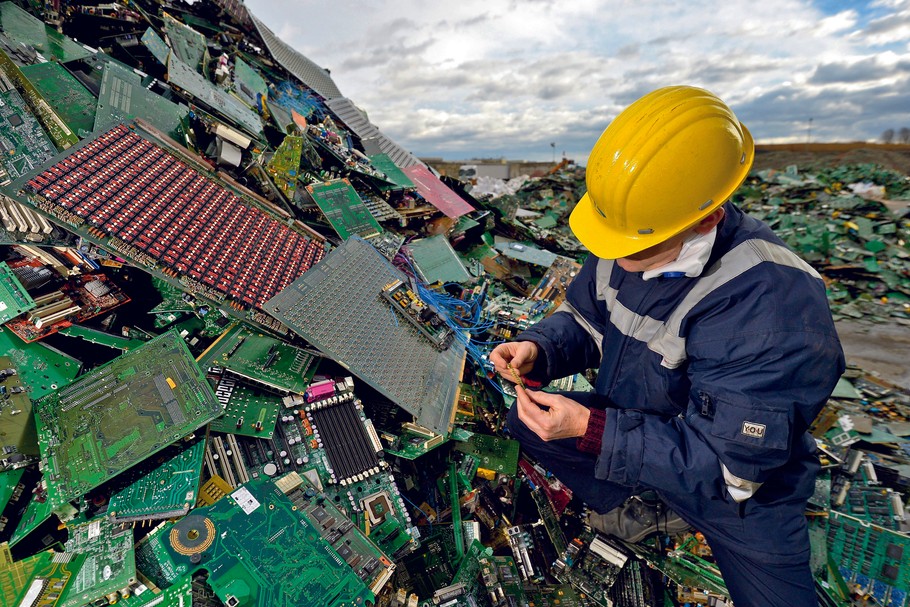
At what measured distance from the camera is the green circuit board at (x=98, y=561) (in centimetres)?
223

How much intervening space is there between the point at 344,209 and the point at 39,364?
2992mm

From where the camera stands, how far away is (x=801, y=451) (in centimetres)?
253

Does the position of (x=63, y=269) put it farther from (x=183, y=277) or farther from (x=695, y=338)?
(x=695, y=338)

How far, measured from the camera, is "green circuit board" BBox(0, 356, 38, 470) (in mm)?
2672

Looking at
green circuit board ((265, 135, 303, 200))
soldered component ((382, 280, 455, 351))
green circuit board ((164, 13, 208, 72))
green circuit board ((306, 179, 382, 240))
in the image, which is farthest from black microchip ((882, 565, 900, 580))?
green circuit board ((164, 13, 208, 72))

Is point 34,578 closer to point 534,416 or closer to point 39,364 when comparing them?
point 39,364

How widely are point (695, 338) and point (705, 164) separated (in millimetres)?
847

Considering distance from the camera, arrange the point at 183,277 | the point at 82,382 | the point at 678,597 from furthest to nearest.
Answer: the point at 183,277 → the point at 678,597 → the point at 82,382

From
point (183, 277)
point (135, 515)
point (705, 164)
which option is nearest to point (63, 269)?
point (183, 277)

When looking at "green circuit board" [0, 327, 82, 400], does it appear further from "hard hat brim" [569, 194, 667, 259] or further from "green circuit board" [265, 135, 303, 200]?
"hard hat brim" [569, 194, 667, 259]

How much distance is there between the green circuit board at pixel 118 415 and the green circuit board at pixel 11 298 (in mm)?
662

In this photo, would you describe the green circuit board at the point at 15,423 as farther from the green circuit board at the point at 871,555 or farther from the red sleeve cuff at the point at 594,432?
the green circuit board at the point at 871,555

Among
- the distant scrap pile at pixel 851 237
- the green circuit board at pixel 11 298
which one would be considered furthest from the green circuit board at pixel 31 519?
the distant scrap pile at pixel 851 237

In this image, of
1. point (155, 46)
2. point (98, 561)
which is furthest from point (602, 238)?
point (155, 46)
